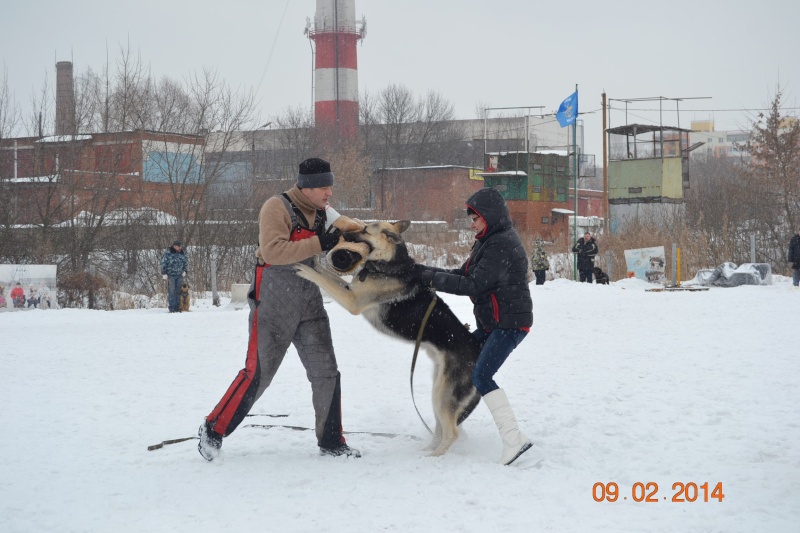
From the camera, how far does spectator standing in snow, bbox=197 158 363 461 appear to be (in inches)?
201

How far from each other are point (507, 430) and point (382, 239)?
149 centimetres

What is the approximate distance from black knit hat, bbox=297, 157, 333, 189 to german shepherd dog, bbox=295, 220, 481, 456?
0.40 m

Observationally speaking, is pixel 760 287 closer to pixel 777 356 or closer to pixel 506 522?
pixel 777 356

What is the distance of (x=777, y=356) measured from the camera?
30.3ft

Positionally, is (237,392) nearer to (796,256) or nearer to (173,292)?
(173,292)

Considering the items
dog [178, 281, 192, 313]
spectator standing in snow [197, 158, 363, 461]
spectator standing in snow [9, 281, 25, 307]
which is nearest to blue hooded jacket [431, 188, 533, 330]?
spectator standing in snow [197, 158, 363, 461]

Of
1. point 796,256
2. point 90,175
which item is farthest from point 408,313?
point 90,175

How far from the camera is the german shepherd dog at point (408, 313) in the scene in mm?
5172

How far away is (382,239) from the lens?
206 inches

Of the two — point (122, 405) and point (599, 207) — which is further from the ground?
point (599, 207)

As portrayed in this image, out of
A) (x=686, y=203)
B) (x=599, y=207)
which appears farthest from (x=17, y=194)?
(x=599, y=207)

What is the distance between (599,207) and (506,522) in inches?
2881
